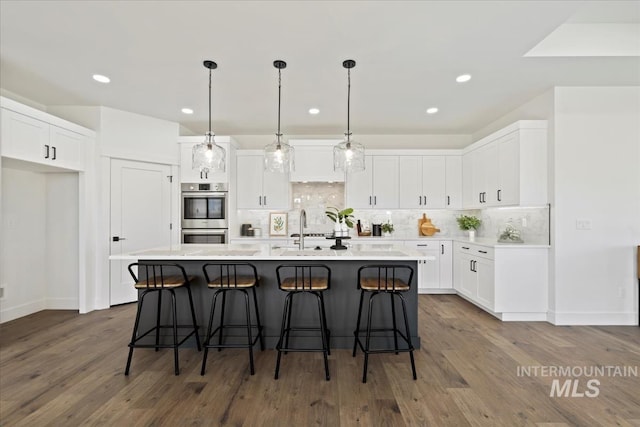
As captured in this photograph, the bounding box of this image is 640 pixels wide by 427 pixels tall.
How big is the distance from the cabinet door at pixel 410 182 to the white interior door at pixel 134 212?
12.5 ft

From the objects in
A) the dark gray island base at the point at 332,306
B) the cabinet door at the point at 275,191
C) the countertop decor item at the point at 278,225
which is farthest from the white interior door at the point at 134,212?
the dark gray island base at the point at 332,306

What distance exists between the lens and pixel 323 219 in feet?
18.7

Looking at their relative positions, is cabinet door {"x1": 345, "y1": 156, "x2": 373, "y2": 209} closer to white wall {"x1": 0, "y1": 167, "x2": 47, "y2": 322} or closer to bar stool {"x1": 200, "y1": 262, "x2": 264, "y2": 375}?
bar stool {"x1": 200, "y1": 262, "x2": 264, "y2": 375}

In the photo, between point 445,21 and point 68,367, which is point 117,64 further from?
point 445,21

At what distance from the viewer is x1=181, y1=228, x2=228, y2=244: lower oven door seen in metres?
4.96

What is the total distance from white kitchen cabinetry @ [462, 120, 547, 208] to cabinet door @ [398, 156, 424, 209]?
1.05 metres

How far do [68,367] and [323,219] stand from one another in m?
3.92

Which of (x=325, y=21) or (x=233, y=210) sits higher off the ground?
(x=325, y=21)

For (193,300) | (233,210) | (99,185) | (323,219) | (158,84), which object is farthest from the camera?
(323,219)

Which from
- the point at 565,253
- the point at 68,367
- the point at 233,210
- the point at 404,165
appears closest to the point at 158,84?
the point at 233,210

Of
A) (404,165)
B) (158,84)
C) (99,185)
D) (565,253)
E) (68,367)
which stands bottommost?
(68,367)

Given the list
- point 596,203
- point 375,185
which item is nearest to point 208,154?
point 375,185

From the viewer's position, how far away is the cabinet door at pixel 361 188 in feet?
17.9

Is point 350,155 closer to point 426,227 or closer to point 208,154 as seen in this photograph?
point 208,154
